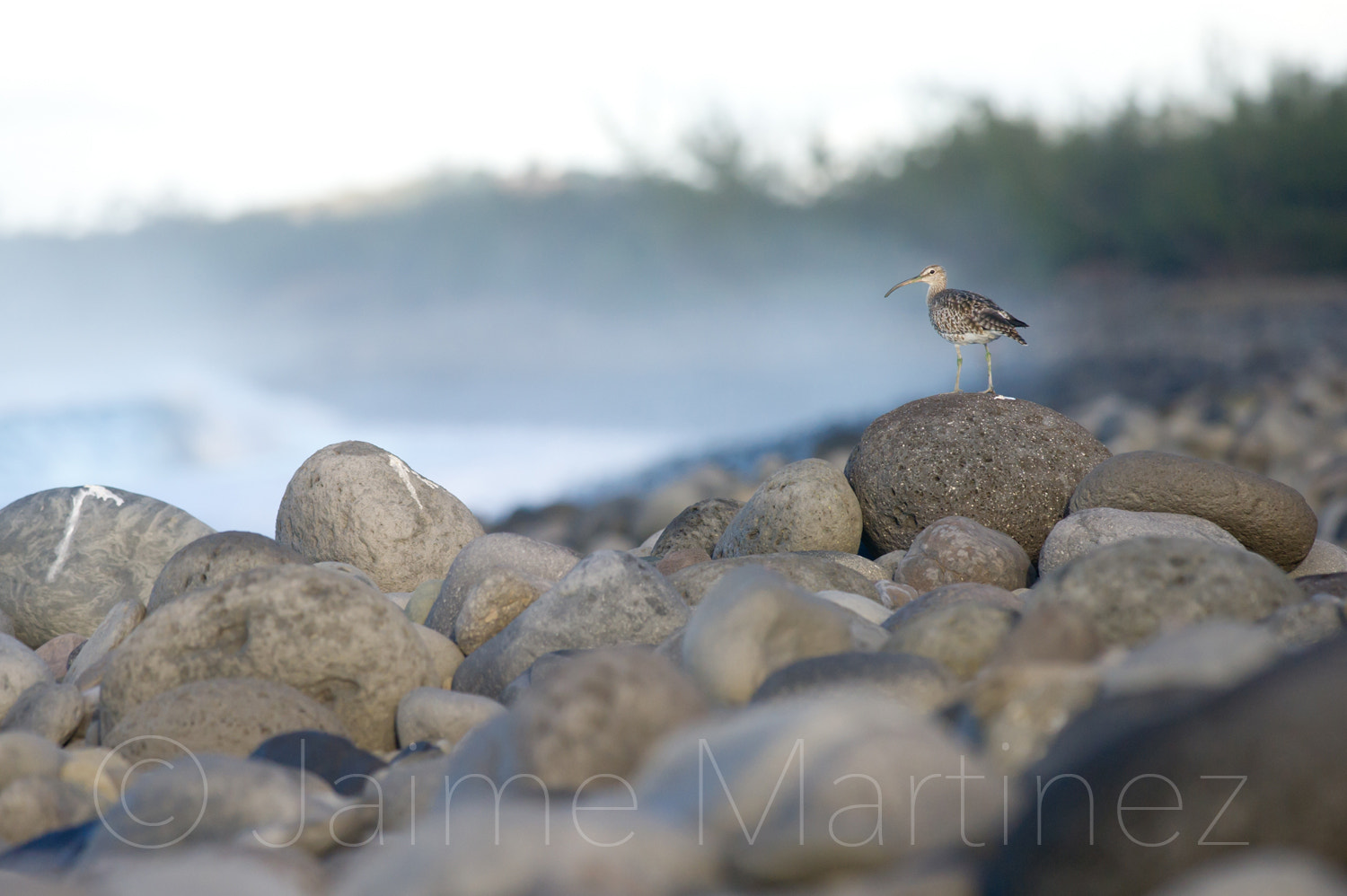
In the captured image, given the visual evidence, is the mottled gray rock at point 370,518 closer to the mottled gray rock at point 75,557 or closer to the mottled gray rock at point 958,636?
the mottled gray rock at point 75,557

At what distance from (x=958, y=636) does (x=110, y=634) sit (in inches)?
139

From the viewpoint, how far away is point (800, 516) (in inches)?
234

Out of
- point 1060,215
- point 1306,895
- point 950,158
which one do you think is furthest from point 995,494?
point 950,158

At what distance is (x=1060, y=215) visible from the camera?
2739 centimetres

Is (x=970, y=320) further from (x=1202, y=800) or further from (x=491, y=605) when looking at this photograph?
(x=1202, y=800)

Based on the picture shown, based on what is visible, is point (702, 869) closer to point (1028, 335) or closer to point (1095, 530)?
point (1095, 530)

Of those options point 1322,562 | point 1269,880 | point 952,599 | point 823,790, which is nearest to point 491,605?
point 952,599

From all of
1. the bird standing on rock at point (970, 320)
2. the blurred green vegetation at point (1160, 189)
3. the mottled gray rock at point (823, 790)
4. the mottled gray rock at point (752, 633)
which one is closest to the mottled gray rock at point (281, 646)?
the mottled gray rock at point (752, 633)

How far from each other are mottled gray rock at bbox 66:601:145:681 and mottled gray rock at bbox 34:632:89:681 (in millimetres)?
490

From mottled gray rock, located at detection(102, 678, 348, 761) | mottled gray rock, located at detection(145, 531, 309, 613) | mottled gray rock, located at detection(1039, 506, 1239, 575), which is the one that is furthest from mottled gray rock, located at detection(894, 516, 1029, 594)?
mottled gray rock, located at detection(145, 531, 309, 613)

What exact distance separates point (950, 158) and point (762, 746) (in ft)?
98.6

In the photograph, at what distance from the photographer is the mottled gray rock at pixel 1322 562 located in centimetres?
564

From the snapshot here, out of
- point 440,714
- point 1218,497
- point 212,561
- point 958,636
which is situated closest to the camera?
point 958,636

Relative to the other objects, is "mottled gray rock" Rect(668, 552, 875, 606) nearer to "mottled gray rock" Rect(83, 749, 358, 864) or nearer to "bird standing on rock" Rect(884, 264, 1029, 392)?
"bird standing on rock" Rect(884, 264, 1029, 392)
